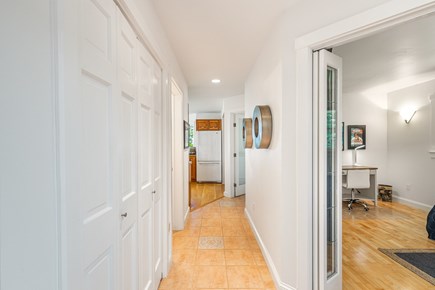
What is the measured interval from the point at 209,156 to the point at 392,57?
18.3ft

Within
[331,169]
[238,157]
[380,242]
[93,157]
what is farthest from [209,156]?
[93,157]

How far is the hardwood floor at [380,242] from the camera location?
2.15m

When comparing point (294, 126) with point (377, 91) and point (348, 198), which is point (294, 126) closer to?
point (348, 198)

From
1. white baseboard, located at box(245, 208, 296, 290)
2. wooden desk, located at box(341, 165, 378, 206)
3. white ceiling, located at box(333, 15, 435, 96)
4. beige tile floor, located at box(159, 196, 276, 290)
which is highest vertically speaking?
white ceiling, located at box(333, 15, 435, 96)

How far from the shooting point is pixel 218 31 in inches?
87.8

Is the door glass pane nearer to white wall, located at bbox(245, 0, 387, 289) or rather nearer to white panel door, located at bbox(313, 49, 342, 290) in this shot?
white panel door, located at bbox(313, 49, 342, 290)

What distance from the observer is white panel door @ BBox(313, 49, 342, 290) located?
1.69m

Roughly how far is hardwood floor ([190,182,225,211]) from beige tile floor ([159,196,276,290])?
1.03 meters

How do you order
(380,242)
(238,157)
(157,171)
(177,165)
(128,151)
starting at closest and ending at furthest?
(128,151), (157,171), (380,242), (177,165), (238,157)

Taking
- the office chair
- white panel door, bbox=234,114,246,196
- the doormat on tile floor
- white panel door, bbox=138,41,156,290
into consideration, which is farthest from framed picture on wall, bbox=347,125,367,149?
white panel door, bbox=138,41,156,290

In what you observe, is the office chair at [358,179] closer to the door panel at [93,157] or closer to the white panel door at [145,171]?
the white panel door at [145,171]

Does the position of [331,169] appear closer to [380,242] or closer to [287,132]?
[287,132]

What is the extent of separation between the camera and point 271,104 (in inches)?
91.5

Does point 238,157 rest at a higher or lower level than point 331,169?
lower
